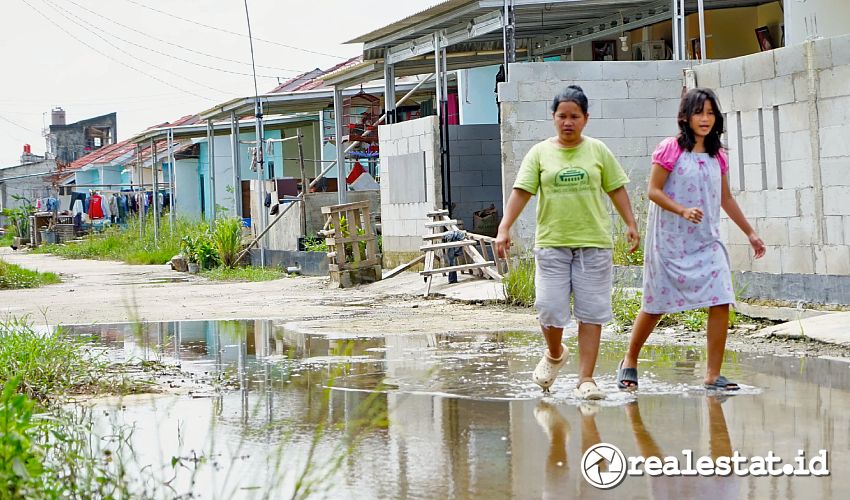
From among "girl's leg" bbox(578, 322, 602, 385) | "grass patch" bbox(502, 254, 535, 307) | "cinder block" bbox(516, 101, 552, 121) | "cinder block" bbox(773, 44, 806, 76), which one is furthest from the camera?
"cinder block" bbox(516, 101, 552, 121)

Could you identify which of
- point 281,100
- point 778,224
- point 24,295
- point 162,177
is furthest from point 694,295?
point 162,177

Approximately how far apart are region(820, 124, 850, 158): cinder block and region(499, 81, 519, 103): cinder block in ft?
15.9

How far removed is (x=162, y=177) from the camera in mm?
54375

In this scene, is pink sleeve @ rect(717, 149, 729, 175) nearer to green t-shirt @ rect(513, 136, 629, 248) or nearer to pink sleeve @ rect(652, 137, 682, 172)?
pink sleeve @ rect(652, 137, 682, 172)

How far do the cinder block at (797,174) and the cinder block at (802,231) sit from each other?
318 millimetres

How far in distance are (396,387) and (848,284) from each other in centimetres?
483

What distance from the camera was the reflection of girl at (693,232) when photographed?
6.79 metres

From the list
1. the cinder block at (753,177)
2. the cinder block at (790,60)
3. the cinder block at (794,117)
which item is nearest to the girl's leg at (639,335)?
the cinder block at (794,117)

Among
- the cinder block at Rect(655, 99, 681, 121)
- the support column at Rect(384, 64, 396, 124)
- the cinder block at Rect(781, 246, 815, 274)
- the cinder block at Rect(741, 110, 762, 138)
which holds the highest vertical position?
the support column at Rect(384, 64, 396, 124)

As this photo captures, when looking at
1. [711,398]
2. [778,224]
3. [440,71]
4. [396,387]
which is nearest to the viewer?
[711,398]

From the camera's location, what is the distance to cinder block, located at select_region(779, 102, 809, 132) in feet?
37.5

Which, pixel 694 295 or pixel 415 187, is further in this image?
pixel 415 187

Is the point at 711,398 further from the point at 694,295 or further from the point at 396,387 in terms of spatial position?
the point at 396,387

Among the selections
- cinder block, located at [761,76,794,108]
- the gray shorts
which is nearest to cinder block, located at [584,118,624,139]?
cinder block, located at [761,76,794,108]
